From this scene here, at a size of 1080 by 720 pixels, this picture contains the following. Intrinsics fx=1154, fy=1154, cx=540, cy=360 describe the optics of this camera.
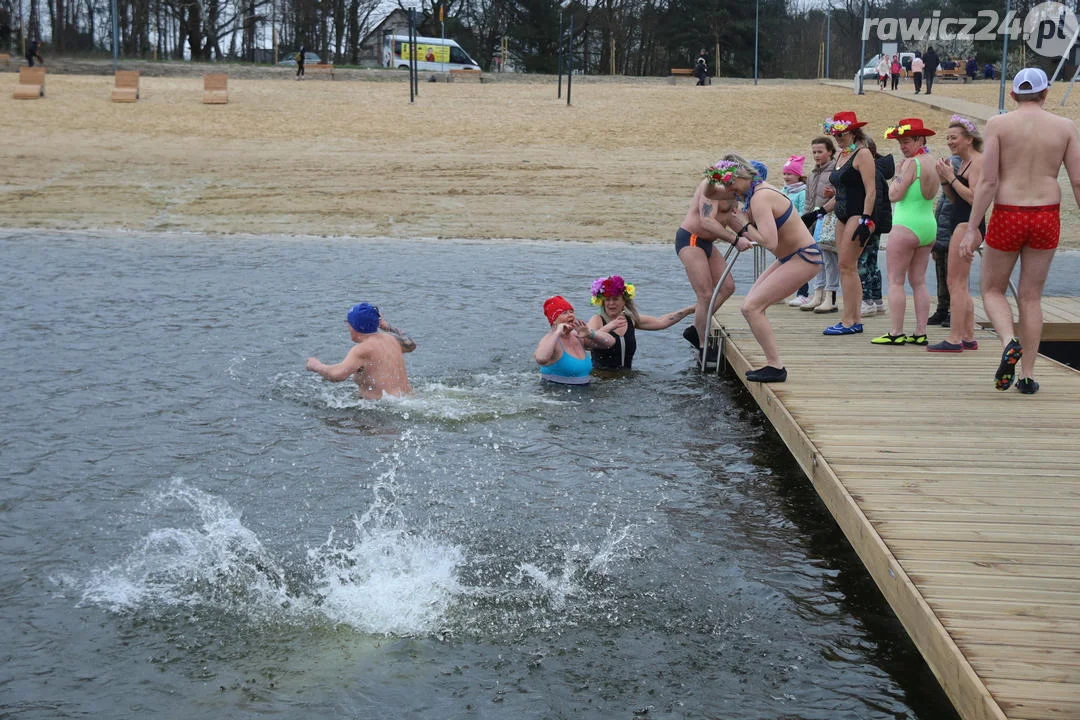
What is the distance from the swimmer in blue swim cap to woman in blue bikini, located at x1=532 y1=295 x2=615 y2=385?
117cm

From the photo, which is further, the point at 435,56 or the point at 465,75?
the point at 435,56

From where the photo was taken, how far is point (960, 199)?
8.95 m


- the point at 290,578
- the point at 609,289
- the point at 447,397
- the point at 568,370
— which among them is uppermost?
the point at 609,289

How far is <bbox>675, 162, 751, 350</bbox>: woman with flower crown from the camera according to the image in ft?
29.3

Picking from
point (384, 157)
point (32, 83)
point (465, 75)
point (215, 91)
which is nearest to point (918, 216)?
point (384, 157)

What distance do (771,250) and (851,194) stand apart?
1817 mm

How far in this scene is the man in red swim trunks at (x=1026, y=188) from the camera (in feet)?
23.2

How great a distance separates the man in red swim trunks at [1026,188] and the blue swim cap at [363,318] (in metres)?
4.22

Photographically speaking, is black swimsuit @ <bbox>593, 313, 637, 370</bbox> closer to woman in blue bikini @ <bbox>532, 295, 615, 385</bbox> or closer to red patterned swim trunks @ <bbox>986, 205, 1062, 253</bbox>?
woman in blue bikini @ <bbox>532, 295, 615, 385</bbox>

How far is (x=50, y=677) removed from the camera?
16.3 feet

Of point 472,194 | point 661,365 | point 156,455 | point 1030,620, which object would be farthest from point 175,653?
point 472,194

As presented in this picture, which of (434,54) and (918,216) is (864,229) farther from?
(434,54)

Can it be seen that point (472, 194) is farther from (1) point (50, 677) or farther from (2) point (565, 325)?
(1) point (50, 677)

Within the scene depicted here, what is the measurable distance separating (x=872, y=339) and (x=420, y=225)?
1128 cm
